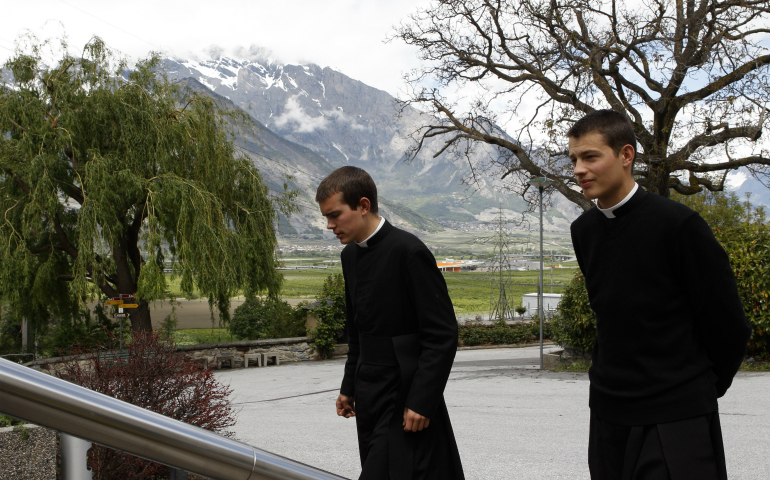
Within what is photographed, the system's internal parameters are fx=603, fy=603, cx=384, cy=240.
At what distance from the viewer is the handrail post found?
1206 mm

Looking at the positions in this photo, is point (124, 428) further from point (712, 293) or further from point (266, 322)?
point (266, 322)

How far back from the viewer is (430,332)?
2.54 metres

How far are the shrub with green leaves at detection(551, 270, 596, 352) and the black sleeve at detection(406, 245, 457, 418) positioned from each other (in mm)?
10416

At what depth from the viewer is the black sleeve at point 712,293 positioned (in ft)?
6.50

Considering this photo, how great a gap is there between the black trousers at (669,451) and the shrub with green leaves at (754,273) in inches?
383

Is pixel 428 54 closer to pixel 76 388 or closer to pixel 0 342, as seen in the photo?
pixel 0 342

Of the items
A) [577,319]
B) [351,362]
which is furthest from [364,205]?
[577,319]

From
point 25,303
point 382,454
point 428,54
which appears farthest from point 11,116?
point 382,454

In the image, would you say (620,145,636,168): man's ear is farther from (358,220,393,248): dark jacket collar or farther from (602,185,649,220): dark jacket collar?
(358,220,393,248): dark jacket collar

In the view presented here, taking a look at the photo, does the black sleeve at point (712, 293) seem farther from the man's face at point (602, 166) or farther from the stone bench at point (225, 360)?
the stone bench at point (225, 360)

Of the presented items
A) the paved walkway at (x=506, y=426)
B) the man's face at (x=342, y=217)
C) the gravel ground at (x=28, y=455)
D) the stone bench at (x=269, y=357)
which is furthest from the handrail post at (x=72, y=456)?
the stone bench at (x=269, y=357)

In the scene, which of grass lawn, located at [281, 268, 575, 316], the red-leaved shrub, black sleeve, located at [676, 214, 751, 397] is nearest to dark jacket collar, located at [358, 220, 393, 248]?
black sleeve, located at [676, 214, 751, 397]

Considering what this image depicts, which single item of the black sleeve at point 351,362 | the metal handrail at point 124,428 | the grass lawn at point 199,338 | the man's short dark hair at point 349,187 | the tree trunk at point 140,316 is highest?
the man's short dark hair at point 349,187

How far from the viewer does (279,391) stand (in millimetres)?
12883
